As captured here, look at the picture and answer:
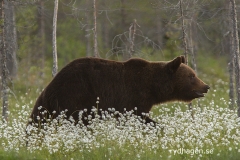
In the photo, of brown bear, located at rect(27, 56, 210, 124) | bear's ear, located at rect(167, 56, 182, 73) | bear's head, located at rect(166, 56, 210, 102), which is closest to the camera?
brown bear, located at rect(27, 56, 210, 124)

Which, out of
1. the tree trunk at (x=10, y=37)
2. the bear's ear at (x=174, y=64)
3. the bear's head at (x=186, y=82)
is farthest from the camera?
the tree trunk at (x=10, y=37)

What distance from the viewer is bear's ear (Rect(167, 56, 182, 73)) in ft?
35.7

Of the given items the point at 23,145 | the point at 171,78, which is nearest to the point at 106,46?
the point at 171,78

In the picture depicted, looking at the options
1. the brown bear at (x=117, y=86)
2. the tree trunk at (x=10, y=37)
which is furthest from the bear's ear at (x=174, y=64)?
the tree trunk at (x=10, y=37)

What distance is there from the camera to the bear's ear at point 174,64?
1089cm

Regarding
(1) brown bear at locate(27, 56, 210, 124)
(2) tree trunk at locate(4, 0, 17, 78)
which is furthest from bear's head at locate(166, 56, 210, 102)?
(2) tree trunk at locate(4, 0, 17, 78)

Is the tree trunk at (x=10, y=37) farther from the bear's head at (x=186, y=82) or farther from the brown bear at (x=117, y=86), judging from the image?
the bear's head at (x=186, y=82)

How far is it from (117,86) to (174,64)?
4.71 feet

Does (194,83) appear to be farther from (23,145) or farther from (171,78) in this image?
(23,145)

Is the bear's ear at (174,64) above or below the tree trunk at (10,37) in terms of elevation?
below

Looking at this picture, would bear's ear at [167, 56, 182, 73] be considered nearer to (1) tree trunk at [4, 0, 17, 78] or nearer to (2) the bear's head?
(2) the bear's head

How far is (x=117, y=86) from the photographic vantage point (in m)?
10.5

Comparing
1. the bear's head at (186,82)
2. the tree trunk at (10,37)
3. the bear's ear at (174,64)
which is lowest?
the bear's head at (186,82)

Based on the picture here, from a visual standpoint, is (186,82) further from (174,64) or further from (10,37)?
(10,37)
